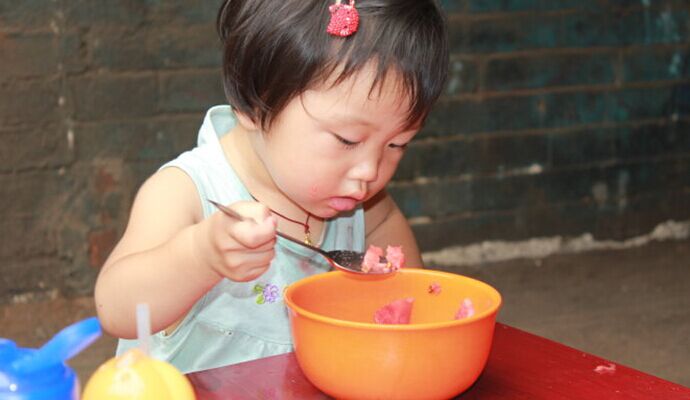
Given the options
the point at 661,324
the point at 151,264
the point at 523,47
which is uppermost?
the point at 151,264

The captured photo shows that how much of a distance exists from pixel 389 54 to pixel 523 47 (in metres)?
2.38

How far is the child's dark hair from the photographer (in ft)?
4.01

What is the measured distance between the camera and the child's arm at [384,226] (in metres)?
1.59

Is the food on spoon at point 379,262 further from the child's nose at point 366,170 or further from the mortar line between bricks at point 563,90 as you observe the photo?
the mortar line between bricks at point 563,90

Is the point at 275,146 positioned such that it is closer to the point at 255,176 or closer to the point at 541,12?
the point at 255,176

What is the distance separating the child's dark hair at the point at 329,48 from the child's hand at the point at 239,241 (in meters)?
0.25

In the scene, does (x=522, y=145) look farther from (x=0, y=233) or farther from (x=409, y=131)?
(x=409, y=131)

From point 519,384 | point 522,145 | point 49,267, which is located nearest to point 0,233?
point 49,267

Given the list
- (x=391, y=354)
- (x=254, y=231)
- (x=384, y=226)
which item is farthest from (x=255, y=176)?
(x=391, y=354)

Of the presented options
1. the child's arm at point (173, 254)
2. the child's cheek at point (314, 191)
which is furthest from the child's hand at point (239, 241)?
the child's cheek at point (314, 191)

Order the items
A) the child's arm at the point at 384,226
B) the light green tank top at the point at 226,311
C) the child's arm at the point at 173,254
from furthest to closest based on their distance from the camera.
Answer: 1. the child's arm at the point at 384,226
2. the light green tank top at the point at 226,311
3. the child's arm at the point at 173,254

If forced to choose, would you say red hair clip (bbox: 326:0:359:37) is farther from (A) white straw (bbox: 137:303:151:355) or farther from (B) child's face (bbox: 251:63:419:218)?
(A) white straw (bbox: 137:303:151:355)

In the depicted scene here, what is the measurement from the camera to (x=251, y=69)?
130 centimetres

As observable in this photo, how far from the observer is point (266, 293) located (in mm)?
1459
